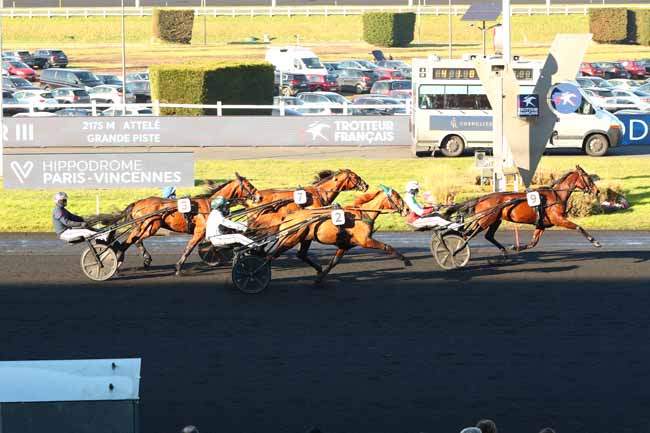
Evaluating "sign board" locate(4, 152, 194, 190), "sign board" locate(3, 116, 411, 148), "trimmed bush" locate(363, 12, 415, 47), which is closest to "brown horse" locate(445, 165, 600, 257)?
"sign board" locate(4, 152, 194, 190)

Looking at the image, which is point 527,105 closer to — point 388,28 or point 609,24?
point 388,28

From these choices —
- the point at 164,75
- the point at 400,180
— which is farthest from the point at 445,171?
the point at 164,75

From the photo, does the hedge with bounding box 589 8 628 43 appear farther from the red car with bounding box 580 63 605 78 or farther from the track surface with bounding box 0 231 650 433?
the track surface with bounding box 0 231 650 433

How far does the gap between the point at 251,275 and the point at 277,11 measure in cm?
5994

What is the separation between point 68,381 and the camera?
238 inches

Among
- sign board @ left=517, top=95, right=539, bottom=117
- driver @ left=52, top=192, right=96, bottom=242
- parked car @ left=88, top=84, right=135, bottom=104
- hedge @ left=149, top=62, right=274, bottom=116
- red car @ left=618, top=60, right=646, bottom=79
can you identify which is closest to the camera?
driver @ left=52, top=192, right=96, bottom=242

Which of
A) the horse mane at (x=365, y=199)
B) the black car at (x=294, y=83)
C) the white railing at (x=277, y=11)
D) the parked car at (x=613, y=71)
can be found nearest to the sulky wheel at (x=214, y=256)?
the horse mane at (x=365, y=199)

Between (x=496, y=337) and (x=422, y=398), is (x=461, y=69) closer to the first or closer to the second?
(x=496, y=337)

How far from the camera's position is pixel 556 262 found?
57.4 ft

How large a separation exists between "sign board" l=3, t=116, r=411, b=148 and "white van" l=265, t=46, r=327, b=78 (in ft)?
71.3

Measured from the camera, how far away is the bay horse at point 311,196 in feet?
53.9

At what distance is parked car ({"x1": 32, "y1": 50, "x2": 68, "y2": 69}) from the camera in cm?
5991

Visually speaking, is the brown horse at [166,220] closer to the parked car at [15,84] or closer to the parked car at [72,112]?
the parked car at [72,112]

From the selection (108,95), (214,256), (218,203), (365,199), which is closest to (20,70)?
(108,95)
